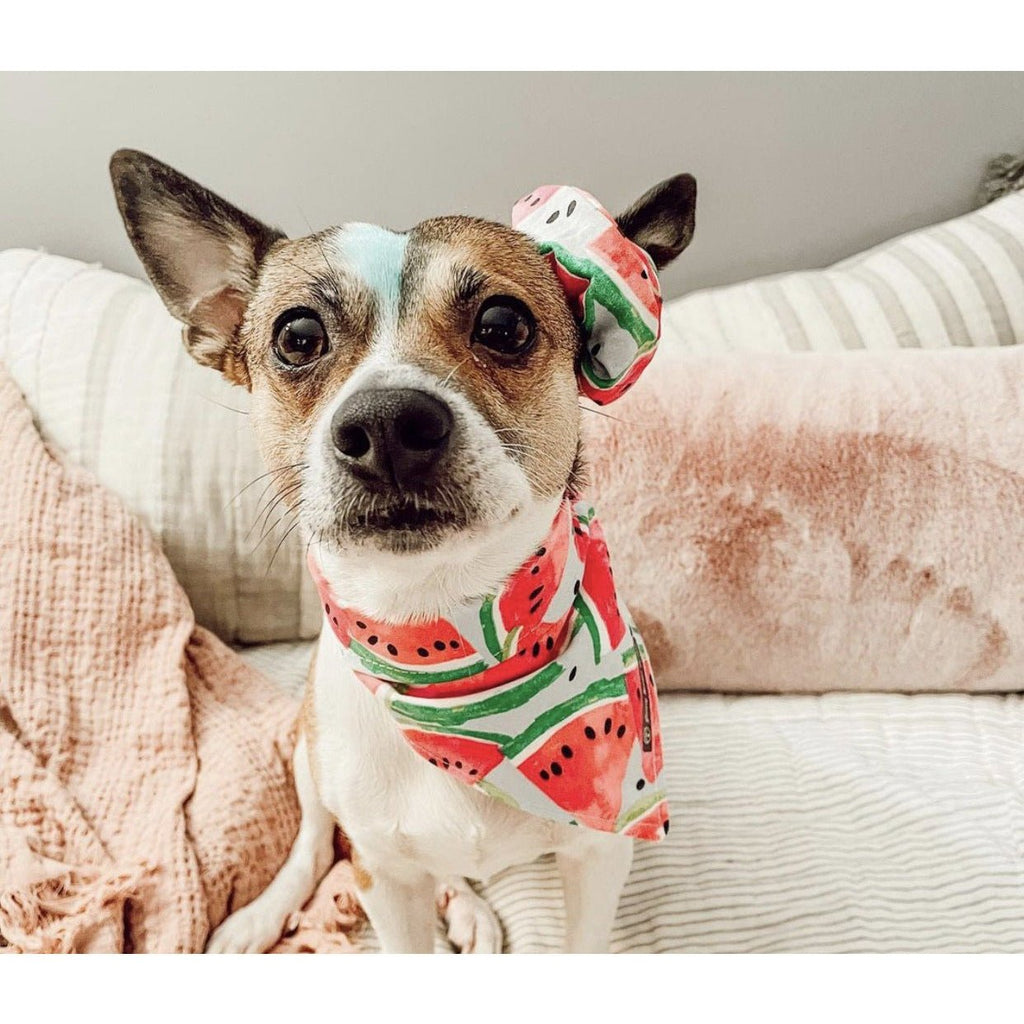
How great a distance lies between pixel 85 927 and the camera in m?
0.94

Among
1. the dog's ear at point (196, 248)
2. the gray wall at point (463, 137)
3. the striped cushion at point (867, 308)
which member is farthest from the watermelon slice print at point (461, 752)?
the striped cushion at point (867, 308)

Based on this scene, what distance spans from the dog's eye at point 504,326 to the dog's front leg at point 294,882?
61 cm

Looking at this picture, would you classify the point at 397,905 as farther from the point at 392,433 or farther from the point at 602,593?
the point at 392,433

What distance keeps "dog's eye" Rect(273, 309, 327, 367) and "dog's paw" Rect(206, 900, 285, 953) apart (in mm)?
740

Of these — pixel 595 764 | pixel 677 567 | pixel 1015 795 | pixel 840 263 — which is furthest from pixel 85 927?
pixel 840 263

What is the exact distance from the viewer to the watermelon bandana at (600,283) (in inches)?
28.0

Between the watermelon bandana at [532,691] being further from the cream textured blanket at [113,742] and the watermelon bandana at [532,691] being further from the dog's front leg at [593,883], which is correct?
A: the cream textured blanket at [113,742]

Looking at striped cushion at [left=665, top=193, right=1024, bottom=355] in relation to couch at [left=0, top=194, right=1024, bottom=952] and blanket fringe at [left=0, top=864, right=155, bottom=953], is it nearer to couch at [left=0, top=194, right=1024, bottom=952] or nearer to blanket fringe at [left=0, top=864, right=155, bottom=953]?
couch at [left=0, top=194, right=1024, bottom=952]

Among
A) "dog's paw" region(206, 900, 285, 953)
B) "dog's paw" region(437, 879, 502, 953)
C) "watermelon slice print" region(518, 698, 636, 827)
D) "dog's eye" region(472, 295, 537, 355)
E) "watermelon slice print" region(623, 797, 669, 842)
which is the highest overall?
"dog's eye" region(472, 295, 537, 355)

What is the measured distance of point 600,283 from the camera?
71 centimetres

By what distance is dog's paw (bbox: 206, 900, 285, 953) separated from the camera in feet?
3.29

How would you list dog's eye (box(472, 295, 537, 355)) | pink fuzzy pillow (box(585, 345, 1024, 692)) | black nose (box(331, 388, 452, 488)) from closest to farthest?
black nose (box(331, 388, 452, 488))
dog's eye (box(472, 295, 537, 355))
pink fuzzy pillow (box(585, 345, 1024, 692))

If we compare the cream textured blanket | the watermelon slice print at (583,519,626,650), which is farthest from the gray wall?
the watermelon slice print at (583,519,626,650)
